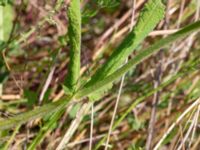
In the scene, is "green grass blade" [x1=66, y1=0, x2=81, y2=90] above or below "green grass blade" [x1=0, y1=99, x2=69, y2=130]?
above

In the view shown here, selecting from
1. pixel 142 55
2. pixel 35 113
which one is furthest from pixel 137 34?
pixel 35 113

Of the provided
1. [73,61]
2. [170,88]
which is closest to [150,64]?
[170,88]

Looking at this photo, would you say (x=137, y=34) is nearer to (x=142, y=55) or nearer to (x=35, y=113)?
(x=142, y=55)

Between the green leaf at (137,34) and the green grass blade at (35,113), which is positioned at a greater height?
the green leaf at (137,34)
